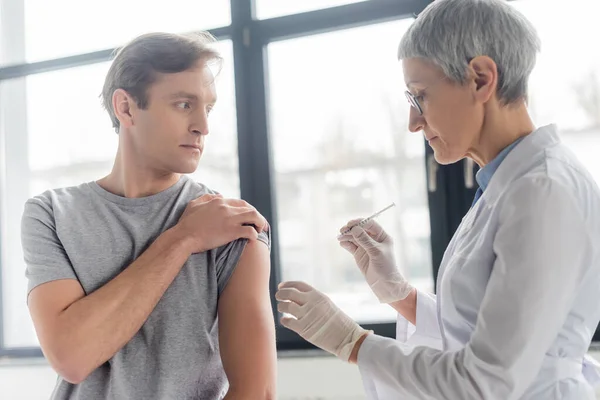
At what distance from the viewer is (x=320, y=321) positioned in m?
1.24

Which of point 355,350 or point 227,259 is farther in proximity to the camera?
point 227,259

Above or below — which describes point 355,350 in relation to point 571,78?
below

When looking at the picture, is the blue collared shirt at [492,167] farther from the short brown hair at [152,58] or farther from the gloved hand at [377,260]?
the short brown hair at [152,58]

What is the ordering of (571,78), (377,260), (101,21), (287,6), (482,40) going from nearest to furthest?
1. (482,40)
2. (377,260)
3. (571,78)
4. (287,6)
5. (101,21)

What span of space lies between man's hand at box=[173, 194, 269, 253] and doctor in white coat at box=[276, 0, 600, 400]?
0.18m

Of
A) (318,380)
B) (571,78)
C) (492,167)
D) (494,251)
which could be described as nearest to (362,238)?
(492,167)

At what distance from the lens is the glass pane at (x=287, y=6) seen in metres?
2.79

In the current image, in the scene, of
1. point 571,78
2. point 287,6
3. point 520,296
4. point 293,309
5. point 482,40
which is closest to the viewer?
point 520,296

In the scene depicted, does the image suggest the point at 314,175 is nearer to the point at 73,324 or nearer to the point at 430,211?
the point at 430,211

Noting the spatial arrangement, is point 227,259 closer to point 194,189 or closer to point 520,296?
point 194,189

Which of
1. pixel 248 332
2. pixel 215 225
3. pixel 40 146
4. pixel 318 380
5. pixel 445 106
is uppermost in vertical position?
pixel 40 146

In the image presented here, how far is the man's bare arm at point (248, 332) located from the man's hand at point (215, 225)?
0.17 ft

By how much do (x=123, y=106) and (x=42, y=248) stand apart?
0.39 metres

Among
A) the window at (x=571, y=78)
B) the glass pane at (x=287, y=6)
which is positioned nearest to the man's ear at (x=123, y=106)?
the glass pane at (x=287, y=6)
